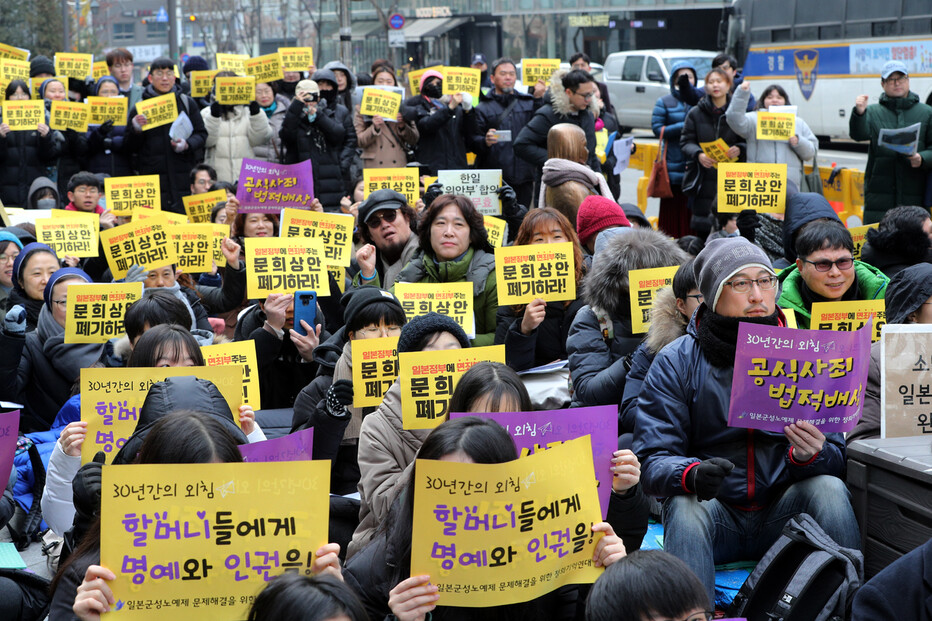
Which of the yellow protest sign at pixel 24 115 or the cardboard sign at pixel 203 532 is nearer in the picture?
the cardboard sign at pixel 203 532

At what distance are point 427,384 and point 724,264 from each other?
123cm

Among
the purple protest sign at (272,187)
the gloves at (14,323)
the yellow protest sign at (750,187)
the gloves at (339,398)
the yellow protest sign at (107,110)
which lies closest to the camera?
the gloves at (339,398)

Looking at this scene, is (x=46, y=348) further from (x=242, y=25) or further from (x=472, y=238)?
(x=242, y=25)

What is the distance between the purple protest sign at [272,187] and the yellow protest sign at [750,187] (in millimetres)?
3127

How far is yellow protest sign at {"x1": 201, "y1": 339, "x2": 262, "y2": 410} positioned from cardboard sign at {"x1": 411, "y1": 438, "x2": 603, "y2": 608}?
2.45 metres

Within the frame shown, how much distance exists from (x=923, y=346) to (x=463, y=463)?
2.16m

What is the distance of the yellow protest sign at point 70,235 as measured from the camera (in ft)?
26.1

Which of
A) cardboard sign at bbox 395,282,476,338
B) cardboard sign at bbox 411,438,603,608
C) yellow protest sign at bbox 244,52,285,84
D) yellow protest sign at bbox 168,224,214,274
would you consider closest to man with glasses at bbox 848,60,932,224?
cardboard sign at bbox 395,282,476,338

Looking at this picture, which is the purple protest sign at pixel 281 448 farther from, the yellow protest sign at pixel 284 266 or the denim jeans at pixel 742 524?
the yellow protest sign at pixel 284 266

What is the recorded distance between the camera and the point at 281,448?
358 centimetres

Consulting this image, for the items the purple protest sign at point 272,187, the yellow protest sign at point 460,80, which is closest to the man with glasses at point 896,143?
the yellow protest sign at point 460,80

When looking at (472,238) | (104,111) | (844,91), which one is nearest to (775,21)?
(844,91)

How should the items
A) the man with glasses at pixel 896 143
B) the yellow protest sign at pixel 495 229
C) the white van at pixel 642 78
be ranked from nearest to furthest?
the yellow protest sign at pixel 495 229, the man with glasses at pixel 896 143, the white van at pixel 642 78

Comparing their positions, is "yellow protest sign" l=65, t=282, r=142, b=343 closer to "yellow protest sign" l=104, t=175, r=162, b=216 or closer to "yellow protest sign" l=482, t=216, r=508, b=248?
"yellow protest sign" l=482, t=216, r=508, b=248
